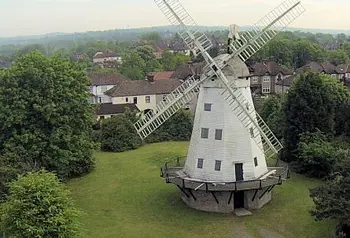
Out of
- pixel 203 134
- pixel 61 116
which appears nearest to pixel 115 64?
pixel 61 116

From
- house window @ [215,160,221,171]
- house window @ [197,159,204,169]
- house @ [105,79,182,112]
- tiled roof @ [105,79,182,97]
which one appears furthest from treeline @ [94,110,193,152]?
house window @ [215,160,221,171]

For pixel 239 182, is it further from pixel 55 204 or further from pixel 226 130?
pixel 55 204

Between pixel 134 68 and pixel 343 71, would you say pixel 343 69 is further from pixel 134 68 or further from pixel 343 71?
pixel 134 68

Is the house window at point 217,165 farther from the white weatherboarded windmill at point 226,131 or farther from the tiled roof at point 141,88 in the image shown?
the tiled roof at point 141,88

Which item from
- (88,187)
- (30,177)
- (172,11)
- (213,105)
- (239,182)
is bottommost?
(88,187)

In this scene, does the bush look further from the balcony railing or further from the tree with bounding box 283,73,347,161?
the balcony railing

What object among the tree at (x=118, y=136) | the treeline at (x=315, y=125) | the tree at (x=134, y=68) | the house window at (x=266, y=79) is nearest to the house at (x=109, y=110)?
the tree at (x=118, y=136)

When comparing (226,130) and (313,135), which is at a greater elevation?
(226,130)

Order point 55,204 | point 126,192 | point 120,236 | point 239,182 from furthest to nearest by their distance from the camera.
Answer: point 126,192 → point 239,182 → point 120,236 → point 55,204
